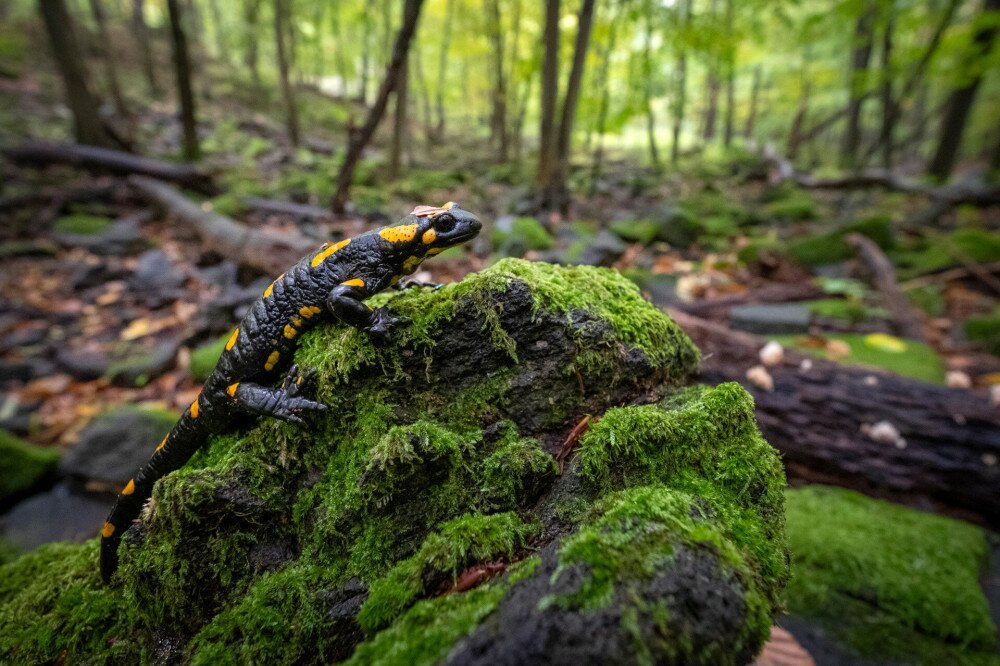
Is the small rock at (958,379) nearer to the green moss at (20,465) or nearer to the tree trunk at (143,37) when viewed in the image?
the green moss at (20,465)

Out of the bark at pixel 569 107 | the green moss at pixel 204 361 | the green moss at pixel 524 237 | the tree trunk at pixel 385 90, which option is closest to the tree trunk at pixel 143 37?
the tree trunk at pixel 385 90

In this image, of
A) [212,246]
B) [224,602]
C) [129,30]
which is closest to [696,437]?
[224,602]

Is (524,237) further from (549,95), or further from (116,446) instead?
(116,446)

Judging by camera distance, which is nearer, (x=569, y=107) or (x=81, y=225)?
(x=569, y=107)

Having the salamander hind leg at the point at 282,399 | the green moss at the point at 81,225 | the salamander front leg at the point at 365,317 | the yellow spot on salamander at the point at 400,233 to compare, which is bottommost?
the green moss at the point at 81,225

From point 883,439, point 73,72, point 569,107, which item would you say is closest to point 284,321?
point 883,439

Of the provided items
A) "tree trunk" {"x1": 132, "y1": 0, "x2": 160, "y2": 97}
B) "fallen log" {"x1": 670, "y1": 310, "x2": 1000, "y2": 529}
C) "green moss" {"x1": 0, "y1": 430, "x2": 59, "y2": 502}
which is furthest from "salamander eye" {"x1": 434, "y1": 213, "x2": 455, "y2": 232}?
"tree trunk" {"x1": 132, "y1": 0, "x2": 160, "y2": 97}

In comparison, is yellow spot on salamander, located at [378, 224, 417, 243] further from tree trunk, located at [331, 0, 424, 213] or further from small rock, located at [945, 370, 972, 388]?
tree trunk, located at [331, 0, 424, 213]
